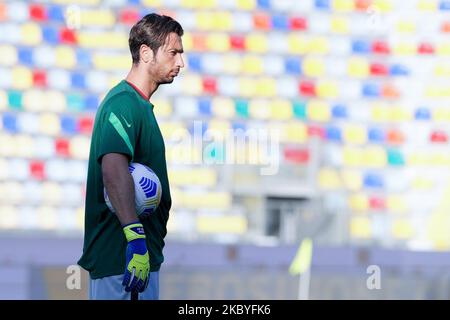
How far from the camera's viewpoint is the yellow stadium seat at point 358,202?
492 inches

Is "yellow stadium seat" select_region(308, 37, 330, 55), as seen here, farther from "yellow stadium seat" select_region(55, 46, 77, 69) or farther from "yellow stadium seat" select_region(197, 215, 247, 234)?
"yellow stadium seat" select_region(55, 46, 77, 69)

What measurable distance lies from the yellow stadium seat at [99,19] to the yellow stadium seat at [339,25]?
2.56m

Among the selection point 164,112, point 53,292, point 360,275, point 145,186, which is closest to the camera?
point 145,186

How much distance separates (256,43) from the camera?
13.0 metres

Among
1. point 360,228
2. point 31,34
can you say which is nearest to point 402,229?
point 360,228

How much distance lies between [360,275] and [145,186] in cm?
701

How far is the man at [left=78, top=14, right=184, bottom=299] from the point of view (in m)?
3.54

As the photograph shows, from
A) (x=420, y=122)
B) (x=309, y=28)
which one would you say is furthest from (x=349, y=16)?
(x=420, y=122)

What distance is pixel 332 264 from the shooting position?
1063 cm

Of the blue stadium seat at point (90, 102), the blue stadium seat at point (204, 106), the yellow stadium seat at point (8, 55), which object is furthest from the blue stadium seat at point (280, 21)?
the yellow stadium seat at point (8, 55)

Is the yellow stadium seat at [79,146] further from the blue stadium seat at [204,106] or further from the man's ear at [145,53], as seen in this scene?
the man's ear at [145,53]

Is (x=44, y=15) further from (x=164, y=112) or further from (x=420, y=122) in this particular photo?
(x=420, y=122)
